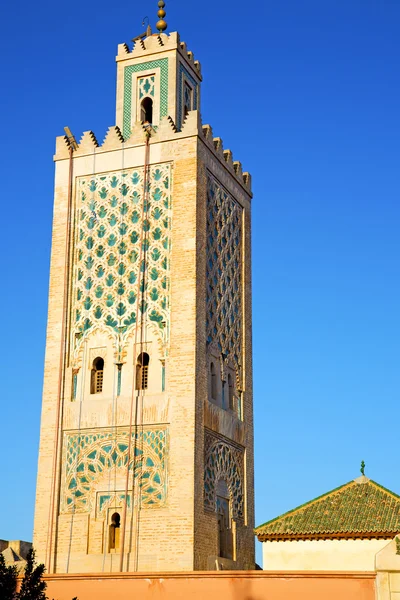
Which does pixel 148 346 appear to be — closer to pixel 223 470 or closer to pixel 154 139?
pixel 223 470

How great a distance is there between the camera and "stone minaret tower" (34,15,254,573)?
16219 mm

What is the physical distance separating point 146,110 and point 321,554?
9578mm

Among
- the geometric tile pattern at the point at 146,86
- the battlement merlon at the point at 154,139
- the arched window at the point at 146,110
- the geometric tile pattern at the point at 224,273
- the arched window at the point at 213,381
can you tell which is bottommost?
the arched window at the point at 213,381

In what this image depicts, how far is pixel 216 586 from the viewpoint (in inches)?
512

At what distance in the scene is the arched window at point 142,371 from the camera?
671 inches

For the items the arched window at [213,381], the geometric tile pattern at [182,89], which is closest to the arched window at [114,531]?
the arched window at [213,381]

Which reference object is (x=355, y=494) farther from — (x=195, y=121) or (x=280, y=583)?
(x=195, y=121)

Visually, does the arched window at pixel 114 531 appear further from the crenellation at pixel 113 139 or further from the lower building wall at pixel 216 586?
the crenellation at pixel 113 139

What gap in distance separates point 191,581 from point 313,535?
4.28 metres

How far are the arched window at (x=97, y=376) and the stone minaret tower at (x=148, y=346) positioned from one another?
24mm

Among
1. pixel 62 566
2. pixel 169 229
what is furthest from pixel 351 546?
pixel 169 229

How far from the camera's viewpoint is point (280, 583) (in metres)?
12.7

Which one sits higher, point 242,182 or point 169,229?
point 242,182

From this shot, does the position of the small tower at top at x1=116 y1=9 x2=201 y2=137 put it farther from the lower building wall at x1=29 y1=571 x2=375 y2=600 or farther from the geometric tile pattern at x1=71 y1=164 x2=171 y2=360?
the lower building wall at x1=29 y1=571 x2=375 y2=600
